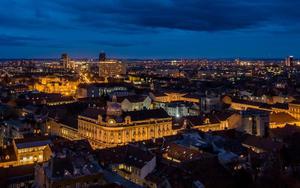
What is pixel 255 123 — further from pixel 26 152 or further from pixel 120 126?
pixel 26 152

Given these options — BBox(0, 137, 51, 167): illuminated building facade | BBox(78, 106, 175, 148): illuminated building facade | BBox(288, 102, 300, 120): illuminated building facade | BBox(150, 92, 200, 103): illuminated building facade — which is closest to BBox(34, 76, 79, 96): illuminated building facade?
BBox(150, 92, 200, 103): illuminated building facade

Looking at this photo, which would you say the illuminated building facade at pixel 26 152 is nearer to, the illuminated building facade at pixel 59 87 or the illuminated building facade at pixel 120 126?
the illuminated building facade at pixel 120 126

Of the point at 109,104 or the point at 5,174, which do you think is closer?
the point at 5,174

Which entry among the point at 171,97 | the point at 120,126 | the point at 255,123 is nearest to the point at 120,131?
the point at 120,126

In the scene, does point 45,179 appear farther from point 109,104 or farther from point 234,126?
point 234,126

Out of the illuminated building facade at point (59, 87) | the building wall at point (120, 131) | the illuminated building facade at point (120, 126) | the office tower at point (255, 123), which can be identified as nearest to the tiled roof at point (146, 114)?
the illuminated building facade at point (120, 126)

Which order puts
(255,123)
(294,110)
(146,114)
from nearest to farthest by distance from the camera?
(146,114), (255,123), (294,110)

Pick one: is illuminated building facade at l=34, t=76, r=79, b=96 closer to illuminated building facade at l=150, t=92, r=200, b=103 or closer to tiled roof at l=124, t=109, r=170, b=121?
illuminated building facade at l=150, t=92, r=200, b=103

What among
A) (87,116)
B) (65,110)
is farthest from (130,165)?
(65,110)
